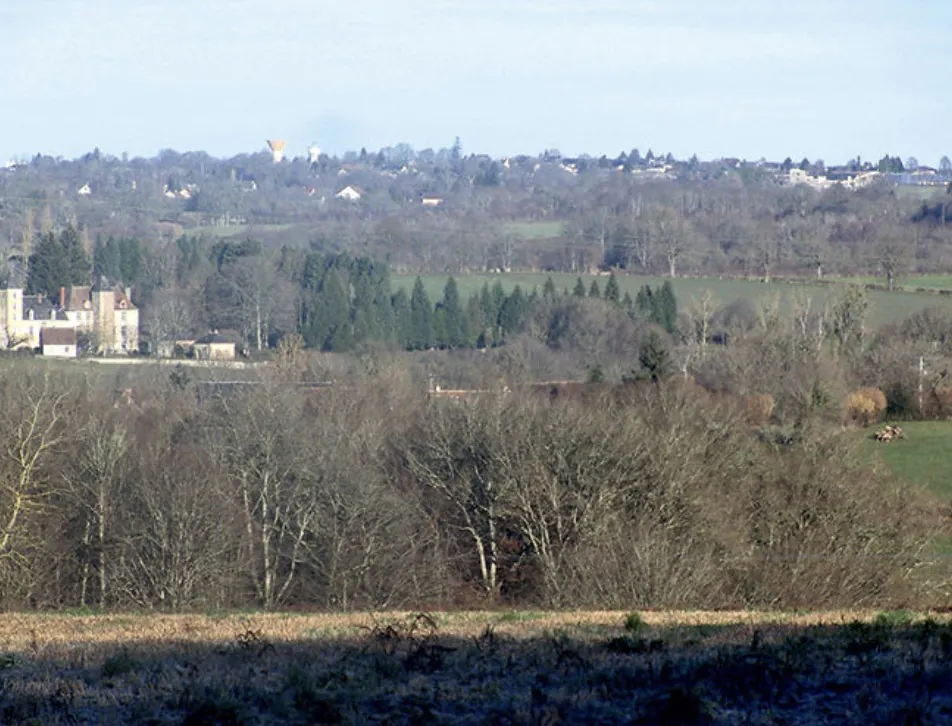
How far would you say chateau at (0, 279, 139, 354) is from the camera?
75.2 metres

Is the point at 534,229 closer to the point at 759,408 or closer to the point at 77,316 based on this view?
the point at 77,316

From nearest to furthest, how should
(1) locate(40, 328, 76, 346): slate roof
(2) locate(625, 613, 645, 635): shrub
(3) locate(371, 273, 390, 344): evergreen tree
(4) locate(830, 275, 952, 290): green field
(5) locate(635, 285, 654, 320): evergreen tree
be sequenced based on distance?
(2) locate(625, 613, 645, 635): shrub → (5) locate(635, 285, 654, 320): evergreen tree → (3) locate(371, 273, 390, 344): evergreen tree → (1) locate(40, 328, 76, 346): slate roof → (4) locate(830, 275, 952, 290): green field

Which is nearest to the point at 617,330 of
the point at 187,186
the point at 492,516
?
the point at 492,516

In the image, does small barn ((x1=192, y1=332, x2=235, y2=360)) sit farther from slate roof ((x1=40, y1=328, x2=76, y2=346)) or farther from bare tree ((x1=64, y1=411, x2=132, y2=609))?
bare tree ((x1=64, y1=411, x2=132, y2=609))

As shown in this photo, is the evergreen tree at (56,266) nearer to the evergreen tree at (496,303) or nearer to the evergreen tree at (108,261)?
the evergreen tree at (108,261)

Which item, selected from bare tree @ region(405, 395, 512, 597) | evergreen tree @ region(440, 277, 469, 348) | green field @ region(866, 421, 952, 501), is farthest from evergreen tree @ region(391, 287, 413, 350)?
bare tree @ region(405, 395, 512, 597)

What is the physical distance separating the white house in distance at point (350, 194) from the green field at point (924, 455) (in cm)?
12364

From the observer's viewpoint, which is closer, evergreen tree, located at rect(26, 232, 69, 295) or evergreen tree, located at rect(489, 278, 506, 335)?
evergreen tree, located at rect(489, 278, 506, 335)

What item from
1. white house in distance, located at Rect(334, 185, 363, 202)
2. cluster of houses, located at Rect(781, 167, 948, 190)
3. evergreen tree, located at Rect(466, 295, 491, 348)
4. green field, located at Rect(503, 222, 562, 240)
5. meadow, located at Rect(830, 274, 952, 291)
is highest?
cluster of houses, located at Rect(781, 167, 948, 190)

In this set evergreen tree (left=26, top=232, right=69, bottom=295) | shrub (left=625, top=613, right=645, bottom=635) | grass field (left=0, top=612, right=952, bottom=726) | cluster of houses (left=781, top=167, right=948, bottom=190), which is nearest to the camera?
grass field (left=0, top=612, right=952, bottom=726)

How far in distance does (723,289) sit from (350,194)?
104146 millimetres

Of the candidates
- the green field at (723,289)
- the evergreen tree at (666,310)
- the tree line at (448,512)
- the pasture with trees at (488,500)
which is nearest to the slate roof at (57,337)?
the pasture with trees at (488,500)

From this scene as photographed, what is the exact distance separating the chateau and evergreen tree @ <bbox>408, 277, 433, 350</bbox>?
48.7 feet

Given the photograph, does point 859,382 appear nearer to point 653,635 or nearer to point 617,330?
point 617,330
